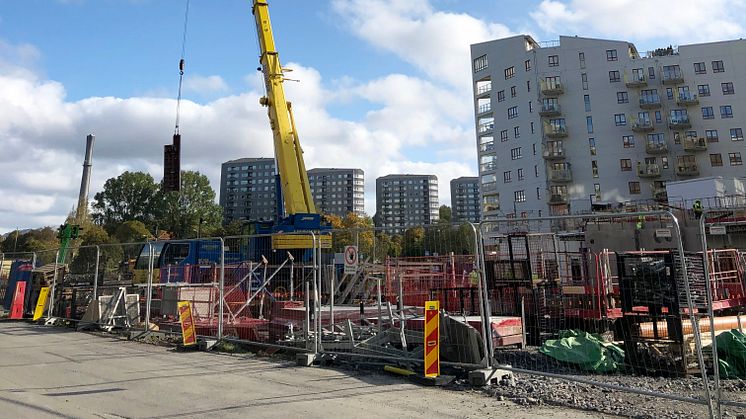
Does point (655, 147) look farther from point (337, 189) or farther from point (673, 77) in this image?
point (337, 189)

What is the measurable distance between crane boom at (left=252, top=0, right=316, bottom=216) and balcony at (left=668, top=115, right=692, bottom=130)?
185ft

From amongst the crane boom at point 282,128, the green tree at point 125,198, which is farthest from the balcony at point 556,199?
the green tree at point 125,198

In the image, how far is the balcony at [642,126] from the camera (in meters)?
60.1

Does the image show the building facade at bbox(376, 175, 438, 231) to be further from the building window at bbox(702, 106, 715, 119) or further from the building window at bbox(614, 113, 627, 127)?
the building window at bbox(702, 106, 715, 119)

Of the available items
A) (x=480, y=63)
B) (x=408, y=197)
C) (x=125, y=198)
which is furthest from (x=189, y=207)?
(x=408, y=197)

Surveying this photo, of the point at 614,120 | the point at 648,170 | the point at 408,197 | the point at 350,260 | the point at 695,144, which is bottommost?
the point at 350,260

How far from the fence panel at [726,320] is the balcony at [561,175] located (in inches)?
1957

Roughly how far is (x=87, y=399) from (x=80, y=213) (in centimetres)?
4851

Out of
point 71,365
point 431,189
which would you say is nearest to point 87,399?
point 71,365

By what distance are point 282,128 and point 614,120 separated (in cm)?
5351

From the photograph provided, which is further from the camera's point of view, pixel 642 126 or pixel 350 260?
pixel 642 126

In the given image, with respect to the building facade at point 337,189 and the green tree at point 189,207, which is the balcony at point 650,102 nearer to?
the green tree at point 189,207

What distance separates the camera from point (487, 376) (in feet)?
22.0

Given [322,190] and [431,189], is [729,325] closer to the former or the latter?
[322,190]
